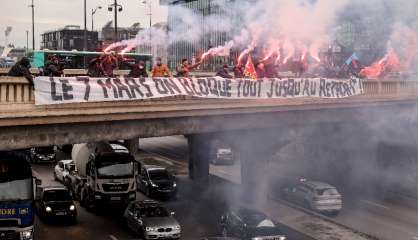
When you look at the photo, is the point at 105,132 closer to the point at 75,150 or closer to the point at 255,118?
the point at 255,118

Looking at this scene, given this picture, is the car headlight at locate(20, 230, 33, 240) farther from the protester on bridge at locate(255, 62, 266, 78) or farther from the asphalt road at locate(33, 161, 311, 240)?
the protester on bridge at locate(255, 62, 266, 78)

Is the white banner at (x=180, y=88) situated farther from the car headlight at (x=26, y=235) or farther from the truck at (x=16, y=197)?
the car headlight at (x=26, y=235)

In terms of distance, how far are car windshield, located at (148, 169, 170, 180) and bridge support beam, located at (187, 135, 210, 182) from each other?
2.46m

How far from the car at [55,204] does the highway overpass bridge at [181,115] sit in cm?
745

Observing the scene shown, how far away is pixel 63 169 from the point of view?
34.6m

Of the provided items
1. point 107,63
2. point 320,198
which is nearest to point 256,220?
point 320,198

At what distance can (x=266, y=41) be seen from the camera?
2984 centimetres

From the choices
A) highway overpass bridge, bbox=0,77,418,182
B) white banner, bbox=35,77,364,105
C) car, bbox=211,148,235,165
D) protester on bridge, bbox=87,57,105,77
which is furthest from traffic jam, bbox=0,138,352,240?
car, bbox=211,148,235,165

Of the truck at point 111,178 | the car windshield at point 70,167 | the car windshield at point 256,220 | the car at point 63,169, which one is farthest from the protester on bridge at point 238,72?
the car windshield at point 70,167

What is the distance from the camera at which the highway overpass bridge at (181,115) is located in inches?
610

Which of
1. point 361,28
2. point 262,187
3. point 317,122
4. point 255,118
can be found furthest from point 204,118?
point 361,28

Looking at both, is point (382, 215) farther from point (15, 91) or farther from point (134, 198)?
point (15, 91)

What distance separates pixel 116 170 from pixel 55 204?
3380 mm

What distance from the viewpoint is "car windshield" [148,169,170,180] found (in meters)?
31.4
